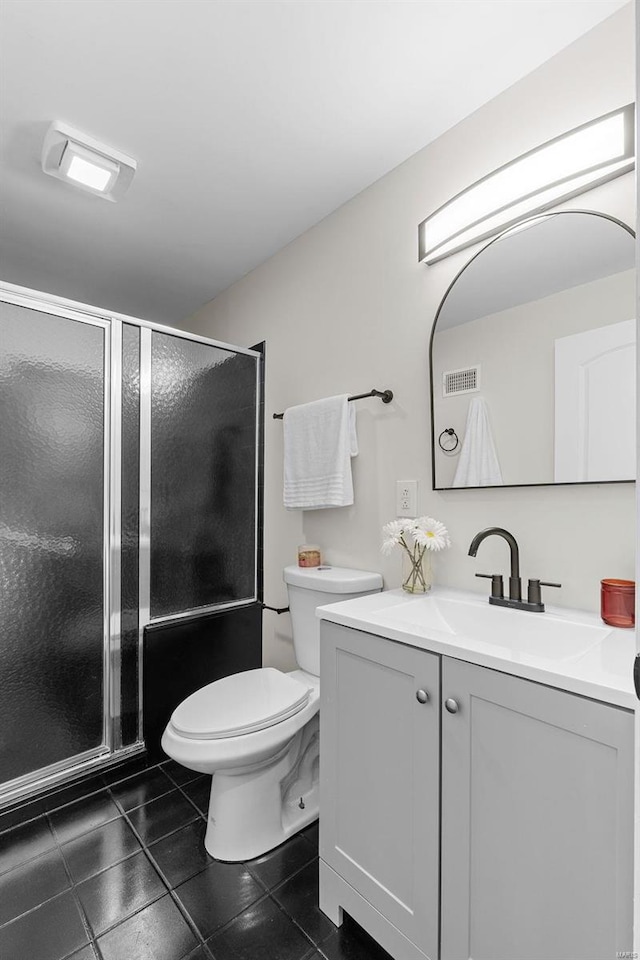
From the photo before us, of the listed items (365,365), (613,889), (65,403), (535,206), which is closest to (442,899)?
(613,889)

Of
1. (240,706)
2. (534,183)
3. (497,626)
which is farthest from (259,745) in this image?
(534,183)

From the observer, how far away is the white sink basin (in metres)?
1.09

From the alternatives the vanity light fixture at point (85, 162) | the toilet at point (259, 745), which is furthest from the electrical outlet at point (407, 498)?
the vanity light fixture at point (85, 162)

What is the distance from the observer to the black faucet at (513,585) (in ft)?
4.13

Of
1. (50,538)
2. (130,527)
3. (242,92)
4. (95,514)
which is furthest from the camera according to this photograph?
(130,527)

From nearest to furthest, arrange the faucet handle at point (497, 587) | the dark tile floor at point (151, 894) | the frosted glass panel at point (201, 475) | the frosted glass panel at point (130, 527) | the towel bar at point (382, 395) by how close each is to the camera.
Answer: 1. the dark tile floor at point (151, 894)
2. the faucet handle at point (497, 587)
3. the towel bar at point (382, 395)
4. the frosted glass panel at point (130, 527)
5. the frosted glass panel at point (201, 475)

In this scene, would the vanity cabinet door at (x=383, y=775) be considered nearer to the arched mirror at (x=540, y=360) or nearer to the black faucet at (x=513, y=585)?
the black faucet at (x=513, y=585)

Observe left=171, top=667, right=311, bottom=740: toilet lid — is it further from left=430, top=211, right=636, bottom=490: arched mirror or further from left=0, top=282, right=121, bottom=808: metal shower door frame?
left=430, top=211, right=636, bottom=490: arched mirror

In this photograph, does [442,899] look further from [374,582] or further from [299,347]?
[299,347]

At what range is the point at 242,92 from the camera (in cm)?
144

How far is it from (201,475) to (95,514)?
0.51m

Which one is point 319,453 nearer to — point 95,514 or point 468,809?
point 95,514

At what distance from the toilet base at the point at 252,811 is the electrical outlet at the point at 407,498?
2.76 feet

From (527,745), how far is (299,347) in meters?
1.81
